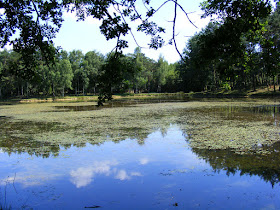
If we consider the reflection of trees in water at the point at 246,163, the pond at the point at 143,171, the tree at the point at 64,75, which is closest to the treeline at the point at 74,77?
the tree at the point at 64,75

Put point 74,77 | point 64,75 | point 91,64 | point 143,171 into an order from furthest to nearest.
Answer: point 91,64, point 74,77, point 64,75, point 143,171

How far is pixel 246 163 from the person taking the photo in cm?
652

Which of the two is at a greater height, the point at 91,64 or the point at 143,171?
the point at 91,64

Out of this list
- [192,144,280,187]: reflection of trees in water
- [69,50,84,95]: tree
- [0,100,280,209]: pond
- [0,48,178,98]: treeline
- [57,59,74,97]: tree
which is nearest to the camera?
[0,100,280,209]: pond

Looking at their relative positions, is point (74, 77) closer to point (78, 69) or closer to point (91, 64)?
point (78, 69)

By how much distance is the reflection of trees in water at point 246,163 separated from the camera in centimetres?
580

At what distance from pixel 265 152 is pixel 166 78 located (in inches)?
2618

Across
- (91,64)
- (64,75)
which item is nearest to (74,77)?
(91,64)

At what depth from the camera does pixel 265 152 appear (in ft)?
24.3

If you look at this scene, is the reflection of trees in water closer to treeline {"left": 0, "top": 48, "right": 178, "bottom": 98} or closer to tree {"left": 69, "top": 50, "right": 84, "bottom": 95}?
treeline {"left": 0, "top": 48, "right": 178, "bottom": 98}

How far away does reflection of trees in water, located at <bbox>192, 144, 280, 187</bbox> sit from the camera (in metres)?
5.80

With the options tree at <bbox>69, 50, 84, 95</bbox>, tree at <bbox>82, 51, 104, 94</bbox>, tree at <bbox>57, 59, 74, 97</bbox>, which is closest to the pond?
tree at <bbox>57, 59, 74, 97</bbox>

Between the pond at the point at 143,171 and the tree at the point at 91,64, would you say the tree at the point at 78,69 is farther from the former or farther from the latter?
the pond at the point at 143,171

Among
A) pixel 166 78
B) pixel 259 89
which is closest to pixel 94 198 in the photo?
pixel 259 89
